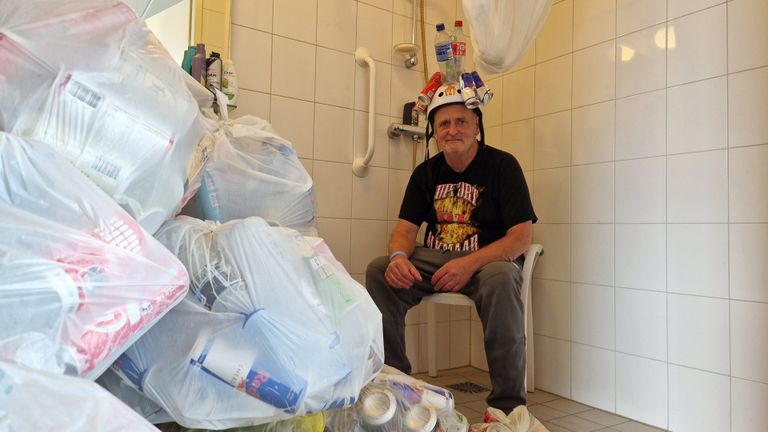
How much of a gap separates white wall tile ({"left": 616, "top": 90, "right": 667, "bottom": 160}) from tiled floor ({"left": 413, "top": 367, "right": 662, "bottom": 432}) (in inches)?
33.0

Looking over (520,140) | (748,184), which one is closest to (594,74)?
(520,140)

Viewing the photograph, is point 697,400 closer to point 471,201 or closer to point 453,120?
point 471,201

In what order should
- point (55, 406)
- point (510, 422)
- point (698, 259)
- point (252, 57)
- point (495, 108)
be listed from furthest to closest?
point (495, 108)
point (252, 57)
point (698, 259)
point (510, 422)
point (55, 406)

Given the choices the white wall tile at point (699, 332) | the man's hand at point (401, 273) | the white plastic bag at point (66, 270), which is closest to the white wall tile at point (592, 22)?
the white wall tile at point (699, 332)

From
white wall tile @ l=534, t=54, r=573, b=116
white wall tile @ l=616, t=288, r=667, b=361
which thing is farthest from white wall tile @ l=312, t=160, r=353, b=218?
white wall tile @ l=616, t=288, r=667, b=361

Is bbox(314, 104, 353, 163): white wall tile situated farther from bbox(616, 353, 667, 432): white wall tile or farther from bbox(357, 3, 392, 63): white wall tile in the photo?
bbox(616, 353, 667, 432): white wall tile

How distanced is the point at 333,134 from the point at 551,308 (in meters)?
1.04

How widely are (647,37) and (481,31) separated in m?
0.53

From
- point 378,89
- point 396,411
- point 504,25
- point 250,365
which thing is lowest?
point 396,411

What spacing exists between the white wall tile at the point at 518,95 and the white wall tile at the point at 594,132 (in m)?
0.23

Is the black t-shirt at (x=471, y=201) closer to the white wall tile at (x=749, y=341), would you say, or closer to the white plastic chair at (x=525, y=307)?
the white plastic chair at (x=525, y=307)

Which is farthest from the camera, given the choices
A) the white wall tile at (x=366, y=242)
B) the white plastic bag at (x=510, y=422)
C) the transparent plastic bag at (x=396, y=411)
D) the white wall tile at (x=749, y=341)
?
the white wall tile at (x=366, y=242)

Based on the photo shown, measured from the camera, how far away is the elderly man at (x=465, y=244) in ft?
4.40

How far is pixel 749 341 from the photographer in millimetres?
1294
